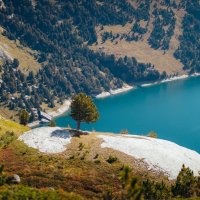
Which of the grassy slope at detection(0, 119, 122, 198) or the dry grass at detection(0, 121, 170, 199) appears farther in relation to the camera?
the dry grass at detection(0, 121, 170, 199)

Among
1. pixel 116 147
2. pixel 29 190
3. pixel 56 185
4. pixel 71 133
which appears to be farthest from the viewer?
pixel 71 133

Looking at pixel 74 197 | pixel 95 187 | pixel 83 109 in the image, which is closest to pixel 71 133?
pixel 83 109

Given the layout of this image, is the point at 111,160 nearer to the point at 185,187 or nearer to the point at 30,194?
the point at 185,187

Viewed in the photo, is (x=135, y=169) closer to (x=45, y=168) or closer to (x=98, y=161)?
(x=98, y=161)

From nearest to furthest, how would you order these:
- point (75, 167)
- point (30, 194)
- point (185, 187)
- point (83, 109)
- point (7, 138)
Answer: point (30, 194), point (185, 187), point (75, 167), point (7, 138), point (83, 109)

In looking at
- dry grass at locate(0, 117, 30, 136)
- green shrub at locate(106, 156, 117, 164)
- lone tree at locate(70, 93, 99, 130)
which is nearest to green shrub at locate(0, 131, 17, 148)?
dry grass at locate(0, 117, 30, 136)

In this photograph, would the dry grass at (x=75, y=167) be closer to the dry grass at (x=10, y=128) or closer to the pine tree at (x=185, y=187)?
the pine tree at (x=185, y=187)

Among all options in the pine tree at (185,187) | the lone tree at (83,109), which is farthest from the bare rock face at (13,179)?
the lone tree at (83,109)

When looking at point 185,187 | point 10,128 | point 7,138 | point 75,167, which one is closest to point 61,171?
point 75,167

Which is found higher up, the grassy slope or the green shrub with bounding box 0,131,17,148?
the grassy slope

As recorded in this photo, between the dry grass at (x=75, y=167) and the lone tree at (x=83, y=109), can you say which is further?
the lone tree at (x=83, y=109)

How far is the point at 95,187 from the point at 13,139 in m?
33.6

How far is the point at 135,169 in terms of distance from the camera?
10694 cm

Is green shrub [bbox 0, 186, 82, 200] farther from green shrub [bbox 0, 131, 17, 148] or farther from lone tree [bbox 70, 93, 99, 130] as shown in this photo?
lone tree [bbox 70, 93, 99, 130]
